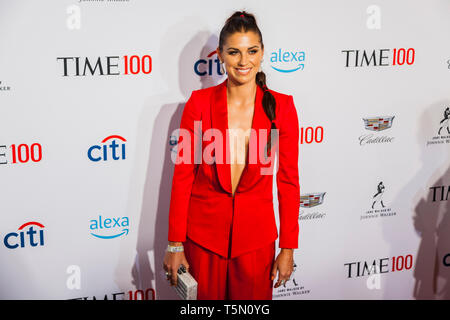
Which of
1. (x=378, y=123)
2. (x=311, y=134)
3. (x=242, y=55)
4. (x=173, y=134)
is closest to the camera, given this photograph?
(x=242, y=55)

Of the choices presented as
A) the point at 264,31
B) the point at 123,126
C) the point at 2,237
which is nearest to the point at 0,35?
the point at 123,126

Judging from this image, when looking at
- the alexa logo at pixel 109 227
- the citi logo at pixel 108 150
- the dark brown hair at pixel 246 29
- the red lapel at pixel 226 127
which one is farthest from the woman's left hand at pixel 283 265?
the citi logo at pixel 108 150

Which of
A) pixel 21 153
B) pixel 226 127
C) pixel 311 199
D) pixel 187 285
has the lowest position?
pixel 187 285

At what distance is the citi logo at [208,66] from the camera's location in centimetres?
292

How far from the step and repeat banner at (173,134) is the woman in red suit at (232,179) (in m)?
0.46

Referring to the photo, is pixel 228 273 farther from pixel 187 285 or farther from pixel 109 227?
pixel 109 227

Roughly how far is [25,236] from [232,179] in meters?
1.18

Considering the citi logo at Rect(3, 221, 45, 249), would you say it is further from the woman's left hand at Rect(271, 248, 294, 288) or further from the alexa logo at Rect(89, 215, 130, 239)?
the woman's left hand at Rect(271, 248, 294, 288)

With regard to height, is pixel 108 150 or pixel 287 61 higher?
pixel 287 61

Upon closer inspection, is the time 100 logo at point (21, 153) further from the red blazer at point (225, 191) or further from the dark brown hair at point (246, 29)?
the dark brown hair at point (246, 29)

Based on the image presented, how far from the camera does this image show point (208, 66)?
2949 mm

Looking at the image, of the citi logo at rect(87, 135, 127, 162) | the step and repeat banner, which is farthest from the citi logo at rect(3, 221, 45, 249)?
the citi logo at rect(87, 135, 127, 162)

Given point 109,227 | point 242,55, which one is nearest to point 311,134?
point 242,55

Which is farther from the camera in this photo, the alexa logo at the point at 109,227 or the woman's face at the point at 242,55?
the alexa logo at the point at 109,227
